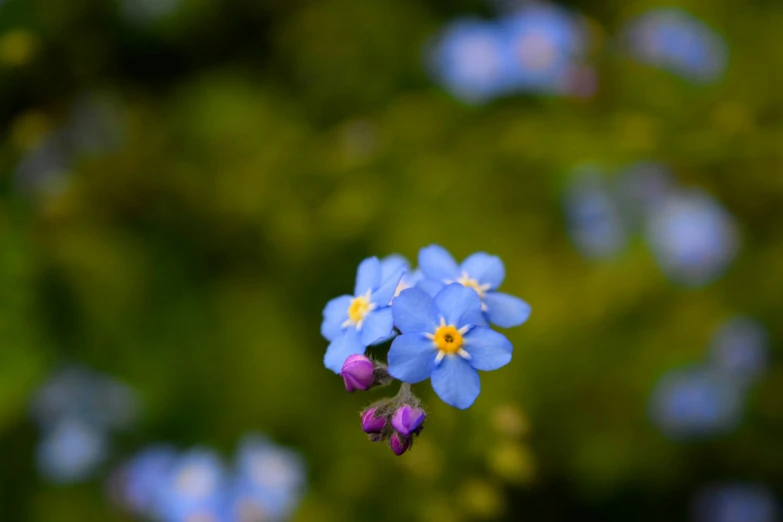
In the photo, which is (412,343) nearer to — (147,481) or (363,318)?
(363,318)

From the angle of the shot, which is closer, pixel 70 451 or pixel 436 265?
pixel 436 265

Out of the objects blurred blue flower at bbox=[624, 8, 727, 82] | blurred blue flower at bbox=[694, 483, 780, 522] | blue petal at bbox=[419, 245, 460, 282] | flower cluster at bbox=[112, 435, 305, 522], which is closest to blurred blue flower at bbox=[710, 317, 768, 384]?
blurred blue flower at bbox=[694, 483, 780, 522]

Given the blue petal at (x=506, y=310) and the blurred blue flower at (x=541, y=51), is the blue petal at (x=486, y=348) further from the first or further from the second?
the blurred blue flower at (x=541, y=51)

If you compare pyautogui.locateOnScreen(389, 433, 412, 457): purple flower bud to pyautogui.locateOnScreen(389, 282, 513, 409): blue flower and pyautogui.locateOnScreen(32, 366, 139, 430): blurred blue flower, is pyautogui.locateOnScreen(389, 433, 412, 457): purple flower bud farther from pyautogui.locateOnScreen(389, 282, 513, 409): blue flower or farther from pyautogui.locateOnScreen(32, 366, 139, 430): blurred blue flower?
pyautogui.locateOnScreen(32, 366, 139, 430): blurred blue flower

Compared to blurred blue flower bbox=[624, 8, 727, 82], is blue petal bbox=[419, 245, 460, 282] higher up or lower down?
lower down

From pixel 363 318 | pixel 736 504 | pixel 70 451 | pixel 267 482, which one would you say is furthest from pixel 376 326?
pixel 736 504

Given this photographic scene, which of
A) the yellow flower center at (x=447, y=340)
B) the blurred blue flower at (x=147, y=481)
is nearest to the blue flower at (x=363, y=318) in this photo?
the yellow flower center at (x=447, y=340)

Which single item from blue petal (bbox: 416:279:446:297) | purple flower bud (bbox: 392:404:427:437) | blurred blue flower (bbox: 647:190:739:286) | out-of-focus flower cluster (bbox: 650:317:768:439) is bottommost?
purple flower bud (bbox: 392:404:427:437)
